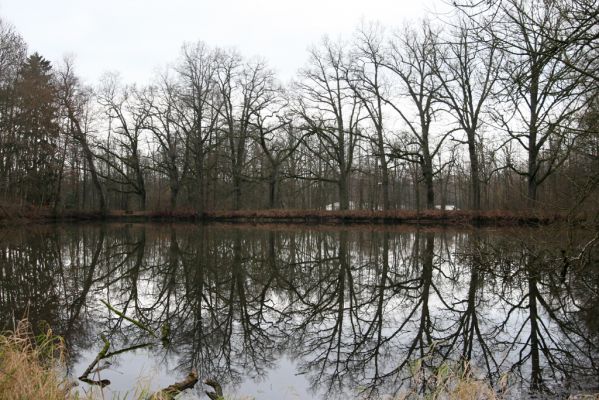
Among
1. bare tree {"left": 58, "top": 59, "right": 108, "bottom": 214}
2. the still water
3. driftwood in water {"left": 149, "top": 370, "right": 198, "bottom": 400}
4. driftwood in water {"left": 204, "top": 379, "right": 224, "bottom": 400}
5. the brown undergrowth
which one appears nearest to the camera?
driftwood in water {"left": 149, "top": 370, "right": 198, "bottom": 400}

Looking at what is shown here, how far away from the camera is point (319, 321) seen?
24.2ft

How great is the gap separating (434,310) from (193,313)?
4.05 metres

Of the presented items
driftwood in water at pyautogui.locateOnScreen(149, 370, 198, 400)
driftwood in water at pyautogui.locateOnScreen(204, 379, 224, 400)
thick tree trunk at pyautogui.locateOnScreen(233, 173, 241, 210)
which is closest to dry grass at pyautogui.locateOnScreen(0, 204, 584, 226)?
thick tree trunk at pyautogui.locateOnScreen(233, 173, 241, 210)

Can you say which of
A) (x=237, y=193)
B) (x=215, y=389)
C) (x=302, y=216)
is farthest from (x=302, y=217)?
(x=215, y=389)

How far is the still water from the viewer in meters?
4.99

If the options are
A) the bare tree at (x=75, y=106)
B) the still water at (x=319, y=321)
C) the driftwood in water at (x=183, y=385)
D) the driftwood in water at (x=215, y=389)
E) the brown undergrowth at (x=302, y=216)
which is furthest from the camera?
the bare tree at (x=75, y=106)

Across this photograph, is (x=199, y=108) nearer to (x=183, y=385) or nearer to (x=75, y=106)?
(x=75, y=106)

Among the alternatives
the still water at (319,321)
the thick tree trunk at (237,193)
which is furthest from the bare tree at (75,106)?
the still water at (319,321)

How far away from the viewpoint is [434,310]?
805 cm

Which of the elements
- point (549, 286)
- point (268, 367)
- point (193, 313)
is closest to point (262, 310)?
point (193, 313)

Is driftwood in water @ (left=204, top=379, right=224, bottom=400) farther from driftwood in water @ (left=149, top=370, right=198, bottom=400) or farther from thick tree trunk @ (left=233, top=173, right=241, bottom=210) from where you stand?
thick tree trunk @ (left=233, top=173, right=241, bottom=210)

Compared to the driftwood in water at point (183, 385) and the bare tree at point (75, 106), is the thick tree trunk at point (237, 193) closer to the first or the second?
the bare tree at point (75, 106)

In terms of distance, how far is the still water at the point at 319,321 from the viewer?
499cm

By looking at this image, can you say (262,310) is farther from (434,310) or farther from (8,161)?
(8,161)
